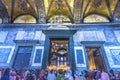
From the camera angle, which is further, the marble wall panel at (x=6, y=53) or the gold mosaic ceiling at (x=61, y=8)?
the gold mosaic ceiling at (x=61, y=8)

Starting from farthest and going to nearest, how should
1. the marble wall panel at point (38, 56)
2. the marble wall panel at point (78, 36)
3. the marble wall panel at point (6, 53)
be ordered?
the marble wall panel at point (78, 36) < the marble wall panel at point (6, 53) < the marble wall panel at point (38, 56)

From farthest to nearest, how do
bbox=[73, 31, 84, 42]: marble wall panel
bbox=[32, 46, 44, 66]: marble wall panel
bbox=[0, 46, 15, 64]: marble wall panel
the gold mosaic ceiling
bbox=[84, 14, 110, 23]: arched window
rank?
bbox=[84, 14, 110, 23]: arched window < the gold mosaic ceiling < bbox=[73, 31, 84, 42]: marble wall panel < bbox=[0, 46, 15, 64]: marble wall panel < bbox=[32, 46, 44, 66]: marble wall panel

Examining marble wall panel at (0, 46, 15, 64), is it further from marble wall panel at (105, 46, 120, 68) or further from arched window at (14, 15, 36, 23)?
marble wall panel at (105, 46, 120, 68)

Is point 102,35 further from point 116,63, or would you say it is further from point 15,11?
point 15,11

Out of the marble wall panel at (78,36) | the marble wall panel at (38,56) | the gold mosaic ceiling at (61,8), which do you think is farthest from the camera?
the gold mosaic ceiling at (61,8)

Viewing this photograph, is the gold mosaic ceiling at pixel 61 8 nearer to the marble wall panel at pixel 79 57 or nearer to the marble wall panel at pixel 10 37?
the marble wall panel at pixel 10 37

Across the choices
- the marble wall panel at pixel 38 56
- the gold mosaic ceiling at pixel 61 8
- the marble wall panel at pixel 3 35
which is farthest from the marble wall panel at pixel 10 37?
the marble wall panel at pixel 38 56

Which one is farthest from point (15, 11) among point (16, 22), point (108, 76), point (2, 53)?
point (108, 76)

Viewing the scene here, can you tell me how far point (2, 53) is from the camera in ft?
36.7

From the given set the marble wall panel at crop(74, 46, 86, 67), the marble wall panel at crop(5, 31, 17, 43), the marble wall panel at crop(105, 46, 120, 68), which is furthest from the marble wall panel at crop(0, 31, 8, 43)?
the marble wall panel at crop(105, 46, 120, 68)

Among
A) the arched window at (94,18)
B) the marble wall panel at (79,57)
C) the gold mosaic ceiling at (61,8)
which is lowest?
the marble wall panel at (79,57)

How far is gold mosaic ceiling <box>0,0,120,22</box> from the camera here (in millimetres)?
13219

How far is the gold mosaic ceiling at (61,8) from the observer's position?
1322cm

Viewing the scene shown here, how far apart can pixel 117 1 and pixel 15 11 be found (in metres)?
7.38
